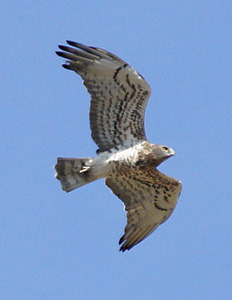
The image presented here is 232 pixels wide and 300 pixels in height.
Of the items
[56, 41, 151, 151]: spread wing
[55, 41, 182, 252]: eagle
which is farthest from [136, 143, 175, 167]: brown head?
[56, 41, 151, 151]: spread wing

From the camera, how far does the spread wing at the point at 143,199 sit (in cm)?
1452

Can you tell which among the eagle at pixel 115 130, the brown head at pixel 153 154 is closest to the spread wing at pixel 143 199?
the eagle at pixel 115 130

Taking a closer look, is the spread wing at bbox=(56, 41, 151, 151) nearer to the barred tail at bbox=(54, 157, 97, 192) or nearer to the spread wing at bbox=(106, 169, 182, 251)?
the barred tail at bbox=(54, 157, 97, 192)

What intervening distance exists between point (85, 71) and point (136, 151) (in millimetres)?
1566

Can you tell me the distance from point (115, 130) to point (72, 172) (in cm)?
102

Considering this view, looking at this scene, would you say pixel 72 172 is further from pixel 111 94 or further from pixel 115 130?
pixel 111 94

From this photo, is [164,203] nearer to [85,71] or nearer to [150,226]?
[150,226]

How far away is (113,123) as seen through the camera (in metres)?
14.2

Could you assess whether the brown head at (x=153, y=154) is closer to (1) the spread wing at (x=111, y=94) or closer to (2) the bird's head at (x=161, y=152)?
(2) the bird's head at (x=161, y=152)

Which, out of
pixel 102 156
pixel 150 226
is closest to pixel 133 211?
pixel 150 226

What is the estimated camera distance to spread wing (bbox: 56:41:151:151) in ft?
44.8

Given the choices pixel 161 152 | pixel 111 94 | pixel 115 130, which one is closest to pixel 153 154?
pixel 161 152

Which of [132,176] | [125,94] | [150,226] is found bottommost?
[150,226]

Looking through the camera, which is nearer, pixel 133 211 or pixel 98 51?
pixel 98 51
